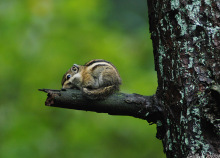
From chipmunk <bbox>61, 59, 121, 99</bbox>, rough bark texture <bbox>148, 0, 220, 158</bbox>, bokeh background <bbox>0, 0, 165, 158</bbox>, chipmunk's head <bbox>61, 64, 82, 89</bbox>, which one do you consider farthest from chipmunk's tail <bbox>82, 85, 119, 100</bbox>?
bokeh background <bbox>0, 0, 165, 158</bbox>

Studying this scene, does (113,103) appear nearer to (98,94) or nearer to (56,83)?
(98,94)

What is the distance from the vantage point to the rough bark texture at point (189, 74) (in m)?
2.67

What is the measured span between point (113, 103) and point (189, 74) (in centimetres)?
63

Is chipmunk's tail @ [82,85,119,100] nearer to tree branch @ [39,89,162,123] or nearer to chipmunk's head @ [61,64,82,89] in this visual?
tree branch @ [39,89,162,123]

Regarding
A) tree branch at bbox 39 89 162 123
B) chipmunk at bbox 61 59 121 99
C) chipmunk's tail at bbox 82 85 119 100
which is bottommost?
tree branch at bbox 39 89 162 123

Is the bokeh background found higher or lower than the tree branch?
higher

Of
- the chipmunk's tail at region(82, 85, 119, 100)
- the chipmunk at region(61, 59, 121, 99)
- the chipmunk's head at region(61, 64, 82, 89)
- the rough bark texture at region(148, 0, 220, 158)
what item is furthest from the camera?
the chipmunk's head at region(61, 64, 82, 89)

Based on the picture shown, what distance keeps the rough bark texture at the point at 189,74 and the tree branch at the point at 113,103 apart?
11cm

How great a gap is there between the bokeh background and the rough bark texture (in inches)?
117

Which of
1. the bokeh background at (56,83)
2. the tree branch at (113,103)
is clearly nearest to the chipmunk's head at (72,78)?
the bokeh background at (56,83)

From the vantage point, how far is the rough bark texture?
2.67 meters

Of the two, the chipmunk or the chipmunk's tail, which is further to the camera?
the chipmunk

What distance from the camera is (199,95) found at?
2725 millimetres

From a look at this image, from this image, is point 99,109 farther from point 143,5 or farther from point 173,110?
point 143,5
